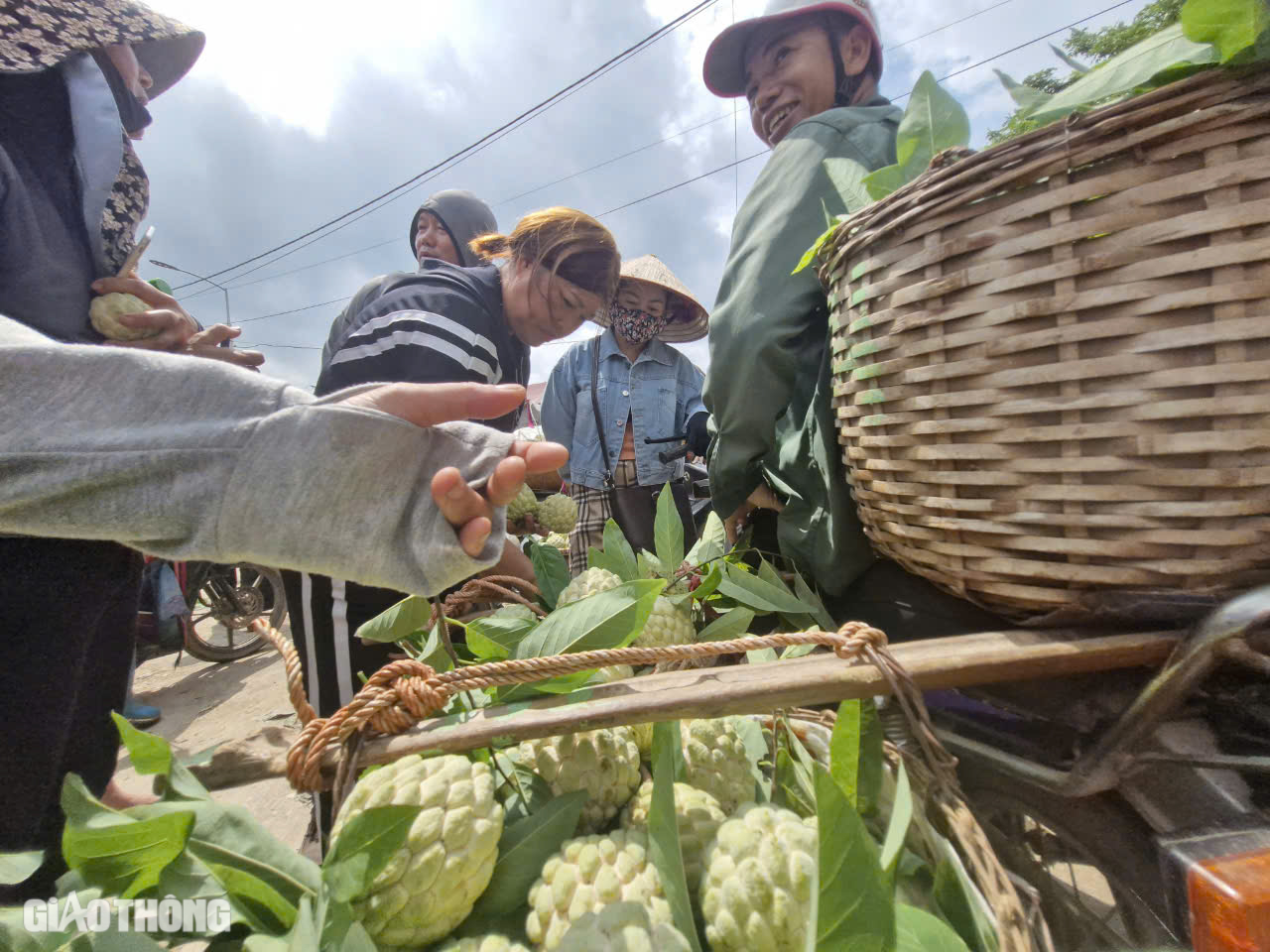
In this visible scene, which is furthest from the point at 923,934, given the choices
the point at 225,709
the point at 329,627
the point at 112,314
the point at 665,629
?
the point at 225,709

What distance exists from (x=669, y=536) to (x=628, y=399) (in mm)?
1797

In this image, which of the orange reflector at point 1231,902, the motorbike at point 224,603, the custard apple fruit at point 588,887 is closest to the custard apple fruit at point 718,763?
the custard apple fruit at point 588,887

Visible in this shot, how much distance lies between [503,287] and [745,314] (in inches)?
37.8

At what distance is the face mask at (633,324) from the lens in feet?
9.67

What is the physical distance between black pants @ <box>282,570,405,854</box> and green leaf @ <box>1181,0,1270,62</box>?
4.20ft

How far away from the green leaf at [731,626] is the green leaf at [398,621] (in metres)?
0.41

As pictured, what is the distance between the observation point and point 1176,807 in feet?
1.49

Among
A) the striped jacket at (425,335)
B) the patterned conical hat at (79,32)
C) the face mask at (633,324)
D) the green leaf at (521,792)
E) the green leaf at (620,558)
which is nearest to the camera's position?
the green leaf at (521,792)

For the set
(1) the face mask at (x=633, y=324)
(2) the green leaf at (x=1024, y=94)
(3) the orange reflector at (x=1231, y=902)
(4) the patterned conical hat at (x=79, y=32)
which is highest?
(4) the patterned conical hat at (x=79, y=32)

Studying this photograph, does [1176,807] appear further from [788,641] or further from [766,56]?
[766,56]

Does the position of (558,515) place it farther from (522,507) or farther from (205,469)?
(205,469)

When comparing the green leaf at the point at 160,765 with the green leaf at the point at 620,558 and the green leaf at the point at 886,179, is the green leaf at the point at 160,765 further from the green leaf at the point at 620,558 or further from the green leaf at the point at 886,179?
the green leaf at the point at 886,179

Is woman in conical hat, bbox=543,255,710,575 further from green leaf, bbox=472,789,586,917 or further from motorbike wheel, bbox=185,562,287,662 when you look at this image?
motorbike wheel, bbox=185,562,287,662

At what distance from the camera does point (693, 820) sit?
52 cm
